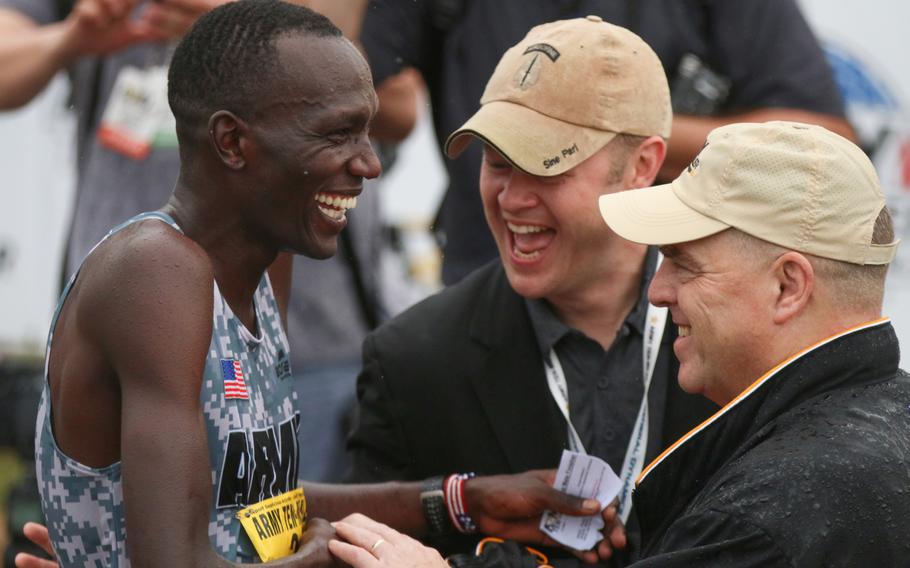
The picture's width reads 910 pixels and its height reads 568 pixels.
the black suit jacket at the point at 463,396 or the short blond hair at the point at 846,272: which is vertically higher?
the short blond hair at the point at 846,272

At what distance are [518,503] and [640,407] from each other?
409 mm

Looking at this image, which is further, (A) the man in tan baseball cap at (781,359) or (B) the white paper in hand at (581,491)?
(B) the white paper in hand at (581,491)

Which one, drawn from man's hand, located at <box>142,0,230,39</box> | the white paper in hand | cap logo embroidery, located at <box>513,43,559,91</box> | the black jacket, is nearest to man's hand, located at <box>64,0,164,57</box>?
man's hand, located at <box>142,0,230,39</box>

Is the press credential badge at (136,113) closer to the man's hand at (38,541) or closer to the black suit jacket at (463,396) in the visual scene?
the black suit jacket at (463,396)

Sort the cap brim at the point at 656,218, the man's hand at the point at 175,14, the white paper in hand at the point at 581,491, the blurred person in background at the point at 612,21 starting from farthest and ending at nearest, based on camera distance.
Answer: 1. the blurred person in background at the point at 612,21
2. the man's hand at the point at 175,14
3. the white paper in hand at the point at 581,491
4. the cap brim at the point at 656,218

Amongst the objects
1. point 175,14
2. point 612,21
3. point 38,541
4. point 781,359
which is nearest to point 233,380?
point 38,541

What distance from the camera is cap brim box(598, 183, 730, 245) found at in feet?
9.63

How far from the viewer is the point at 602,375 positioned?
145 inches

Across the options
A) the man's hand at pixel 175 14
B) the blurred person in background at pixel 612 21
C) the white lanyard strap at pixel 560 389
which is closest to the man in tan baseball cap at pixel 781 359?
the white lanyard strap at pixel 560 389

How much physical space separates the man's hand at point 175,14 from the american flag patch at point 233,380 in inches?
73.9

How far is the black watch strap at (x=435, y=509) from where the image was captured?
3.53 metres

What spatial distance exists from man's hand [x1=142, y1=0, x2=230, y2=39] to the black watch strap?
5.39 feet

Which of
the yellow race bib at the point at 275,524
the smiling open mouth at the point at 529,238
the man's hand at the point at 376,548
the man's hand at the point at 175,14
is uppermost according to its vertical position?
the man's hand at the point at 175,14

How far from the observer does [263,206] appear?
9.07 ft
